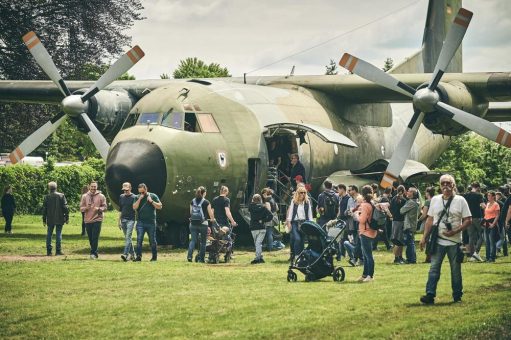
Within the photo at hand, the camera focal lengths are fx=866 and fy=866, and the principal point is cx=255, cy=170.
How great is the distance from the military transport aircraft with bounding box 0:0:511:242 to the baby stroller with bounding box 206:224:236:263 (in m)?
1.67

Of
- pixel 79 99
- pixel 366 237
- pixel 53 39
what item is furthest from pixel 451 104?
pixel 53 39

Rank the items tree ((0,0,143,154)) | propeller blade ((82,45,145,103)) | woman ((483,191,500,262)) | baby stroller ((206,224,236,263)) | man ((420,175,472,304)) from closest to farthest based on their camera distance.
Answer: man ((420,175,472,304)), baby stroller ((206,224,236,263)), woman ((483,191,500,262)), propeller blade ((82,45,145,103)), tree ((0,0,143,154))

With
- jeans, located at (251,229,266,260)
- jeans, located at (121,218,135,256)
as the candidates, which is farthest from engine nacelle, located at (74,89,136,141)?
jeans, located at (251,229,266,260)

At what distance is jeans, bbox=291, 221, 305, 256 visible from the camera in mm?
18005

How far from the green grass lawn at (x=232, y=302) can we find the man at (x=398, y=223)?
0.53 m

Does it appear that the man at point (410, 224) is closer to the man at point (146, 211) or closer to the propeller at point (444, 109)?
the propeller at point (444, 109)

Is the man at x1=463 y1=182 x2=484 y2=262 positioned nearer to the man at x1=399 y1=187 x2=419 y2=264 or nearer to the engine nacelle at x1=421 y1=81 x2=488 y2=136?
the man at x1=399 y1=187 x2=419 y2=264

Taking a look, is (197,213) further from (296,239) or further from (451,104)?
(451,104)

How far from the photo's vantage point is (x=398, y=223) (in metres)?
19.6

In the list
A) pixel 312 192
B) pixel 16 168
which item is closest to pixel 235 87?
pixel 312 192

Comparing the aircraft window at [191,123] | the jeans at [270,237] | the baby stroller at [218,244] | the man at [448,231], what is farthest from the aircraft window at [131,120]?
the man at [448,231]

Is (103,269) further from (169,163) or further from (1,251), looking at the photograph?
(1,251)

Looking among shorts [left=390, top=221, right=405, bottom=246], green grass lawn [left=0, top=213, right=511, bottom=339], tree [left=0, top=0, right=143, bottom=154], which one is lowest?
green grass lawn [left=0, top=213, right=511, bottom=339]

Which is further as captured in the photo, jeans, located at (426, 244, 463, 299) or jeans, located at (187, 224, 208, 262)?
jeans, located at (187, 224, 208, 262)
